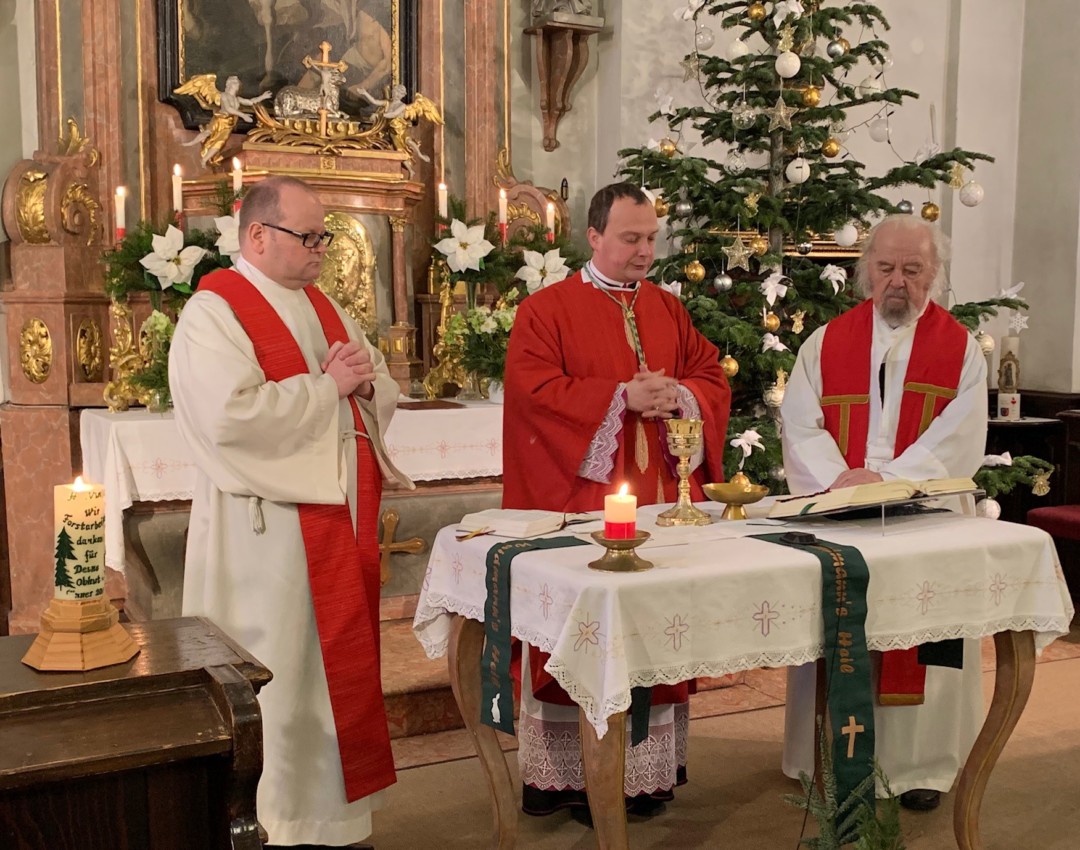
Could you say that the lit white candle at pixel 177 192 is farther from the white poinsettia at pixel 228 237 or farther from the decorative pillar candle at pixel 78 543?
the decorative pillar candle at pixel 78 543

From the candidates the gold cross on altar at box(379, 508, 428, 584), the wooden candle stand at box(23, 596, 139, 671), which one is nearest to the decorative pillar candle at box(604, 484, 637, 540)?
the wooden candle stand at box(23, 596, 139, 671)

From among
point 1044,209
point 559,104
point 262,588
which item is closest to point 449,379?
point 559,104

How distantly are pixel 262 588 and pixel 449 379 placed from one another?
113 inches

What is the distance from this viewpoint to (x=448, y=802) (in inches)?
155

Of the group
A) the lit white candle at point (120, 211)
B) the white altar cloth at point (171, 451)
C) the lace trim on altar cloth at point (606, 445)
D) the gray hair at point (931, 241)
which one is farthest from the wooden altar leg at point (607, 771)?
the lit white candle at point (120, 211)

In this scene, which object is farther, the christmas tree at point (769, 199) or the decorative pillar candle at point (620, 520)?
the christmas tree at point (769, 199)

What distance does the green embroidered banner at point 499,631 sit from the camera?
9.39 feet

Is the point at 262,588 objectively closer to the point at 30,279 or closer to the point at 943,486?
the point at 943,486

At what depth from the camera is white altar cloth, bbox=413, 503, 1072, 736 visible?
2.57 m

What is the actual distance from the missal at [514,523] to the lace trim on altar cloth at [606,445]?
362 millimetres

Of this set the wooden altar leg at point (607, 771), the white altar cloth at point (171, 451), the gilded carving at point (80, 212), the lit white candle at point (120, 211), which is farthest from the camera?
the gilded carving at point (80, 212)

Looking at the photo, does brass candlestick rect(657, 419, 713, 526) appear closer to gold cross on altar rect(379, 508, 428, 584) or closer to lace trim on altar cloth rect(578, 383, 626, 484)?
lace trim on altar cloth rect(578, 383, 626, 484)

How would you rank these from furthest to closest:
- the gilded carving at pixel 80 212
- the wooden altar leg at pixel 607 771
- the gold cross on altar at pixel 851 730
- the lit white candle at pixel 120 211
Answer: the gilded carving at pixel 80 212, the lit white candle at pixel 120 211, the gold cross on altar at pixel 851 730, the wooden altar leg at pixel 607 771

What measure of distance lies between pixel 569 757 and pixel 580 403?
3.54ft
